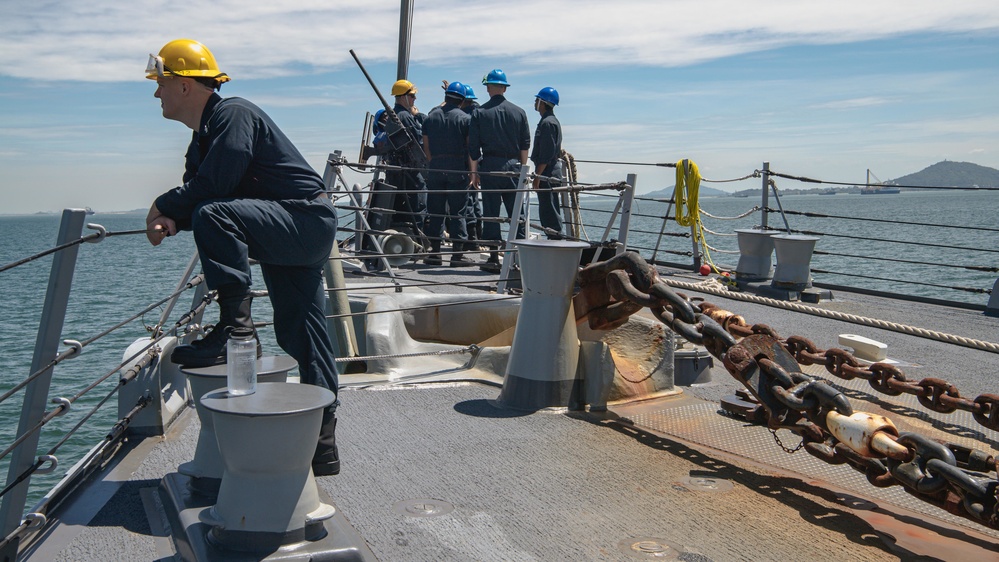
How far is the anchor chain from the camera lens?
303cm

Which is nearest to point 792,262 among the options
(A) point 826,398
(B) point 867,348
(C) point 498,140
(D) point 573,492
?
(B) point 867,348

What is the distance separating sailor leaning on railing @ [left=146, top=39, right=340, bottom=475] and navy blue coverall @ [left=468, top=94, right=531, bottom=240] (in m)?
7.21

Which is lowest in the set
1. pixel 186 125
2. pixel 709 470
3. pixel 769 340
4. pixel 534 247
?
pixel 709 470

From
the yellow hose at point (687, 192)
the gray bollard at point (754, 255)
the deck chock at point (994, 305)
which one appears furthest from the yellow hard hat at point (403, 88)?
the deck chock at point (994, 305)

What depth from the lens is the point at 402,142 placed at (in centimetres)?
1260

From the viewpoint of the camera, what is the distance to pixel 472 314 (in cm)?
830

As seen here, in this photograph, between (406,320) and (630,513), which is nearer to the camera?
(630,513)

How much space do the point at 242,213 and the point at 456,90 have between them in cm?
898

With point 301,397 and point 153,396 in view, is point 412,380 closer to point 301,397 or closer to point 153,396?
point 153,396

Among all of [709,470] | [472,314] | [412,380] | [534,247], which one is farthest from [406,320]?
[709,470]

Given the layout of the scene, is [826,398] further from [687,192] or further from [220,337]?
[687,192]

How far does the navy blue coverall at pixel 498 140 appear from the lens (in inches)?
424

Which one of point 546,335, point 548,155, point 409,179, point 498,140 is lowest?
point 546,335

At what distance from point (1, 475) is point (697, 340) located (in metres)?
8.94
